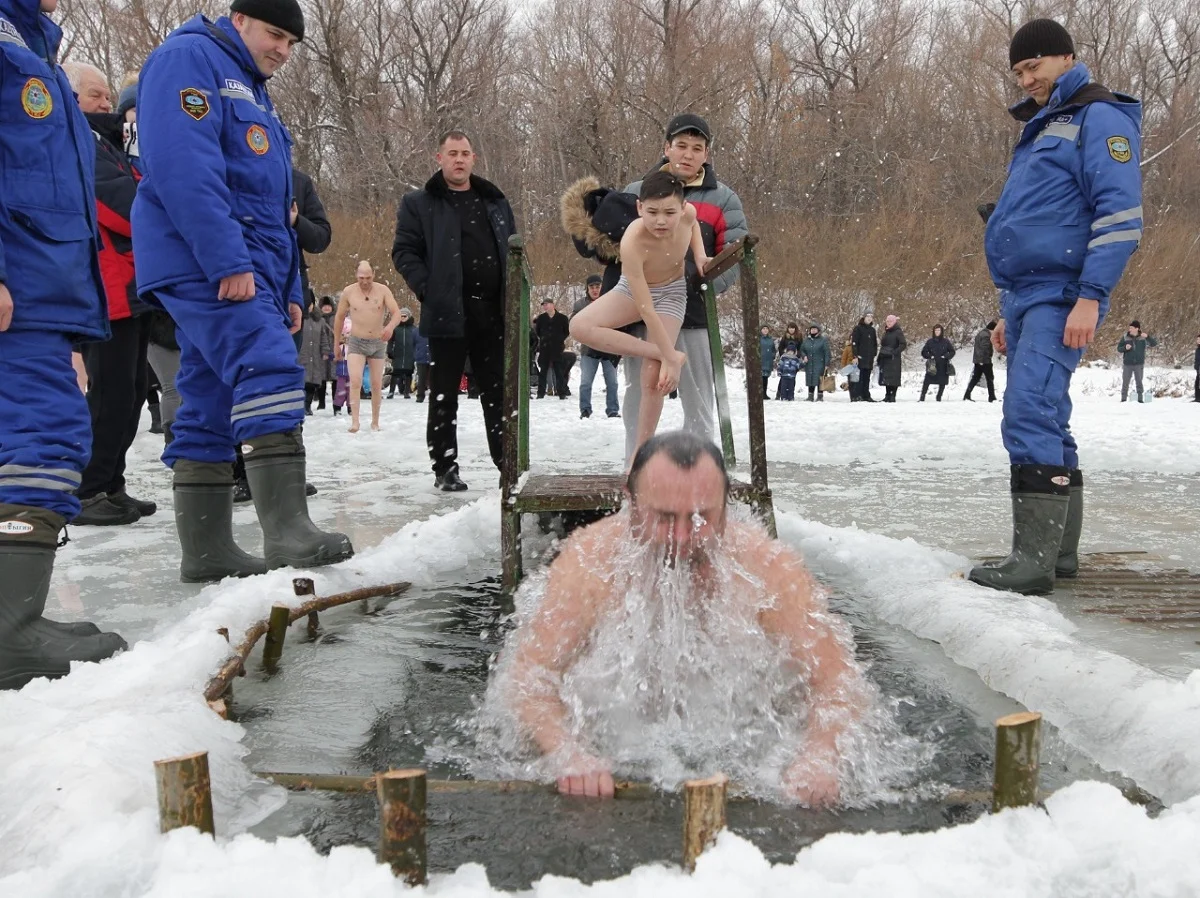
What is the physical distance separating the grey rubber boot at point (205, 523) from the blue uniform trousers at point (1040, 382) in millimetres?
2846

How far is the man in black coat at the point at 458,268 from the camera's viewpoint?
548 cm

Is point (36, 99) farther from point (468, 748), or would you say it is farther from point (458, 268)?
point (458, 268)

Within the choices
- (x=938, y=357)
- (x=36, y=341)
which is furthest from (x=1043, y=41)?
(x=938, y=357)

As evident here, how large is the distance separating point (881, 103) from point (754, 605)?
31.2 metres

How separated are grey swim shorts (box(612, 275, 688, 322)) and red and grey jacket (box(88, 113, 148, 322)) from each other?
7.23ft

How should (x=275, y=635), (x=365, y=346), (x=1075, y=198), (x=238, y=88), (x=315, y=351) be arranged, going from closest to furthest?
(x=275, y=635), (x=238, y=88), (x=1075, y=198), (x=365, y=346), (x=315, y=351)

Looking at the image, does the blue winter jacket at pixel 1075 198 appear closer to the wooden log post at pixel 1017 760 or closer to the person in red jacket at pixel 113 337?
the wooden log post at pixel 1017 760

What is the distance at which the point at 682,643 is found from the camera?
2334 mm

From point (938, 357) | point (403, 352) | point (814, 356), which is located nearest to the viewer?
point (403, 352)

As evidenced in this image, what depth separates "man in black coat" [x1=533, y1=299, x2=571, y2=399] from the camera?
15.0 meters

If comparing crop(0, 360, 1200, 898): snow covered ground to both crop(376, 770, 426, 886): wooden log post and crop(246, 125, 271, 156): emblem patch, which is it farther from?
crop(246, 125, 271, 156): emblem patch

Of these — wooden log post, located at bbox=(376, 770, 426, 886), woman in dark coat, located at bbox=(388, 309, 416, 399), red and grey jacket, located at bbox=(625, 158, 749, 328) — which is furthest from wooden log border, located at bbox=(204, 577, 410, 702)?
woman in dark coat, located at bbox=(388, 309, 416, 399)

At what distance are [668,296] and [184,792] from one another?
3.28 m

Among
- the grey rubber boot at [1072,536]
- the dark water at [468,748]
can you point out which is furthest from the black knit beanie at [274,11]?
the grey rubber boot at [1072,536]
